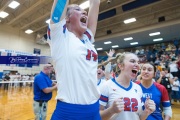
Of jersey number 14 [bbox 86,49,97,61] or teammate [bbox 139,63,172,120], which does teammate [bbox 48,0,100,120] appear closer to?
jersey number 14 [bbox 86,49,97,61]

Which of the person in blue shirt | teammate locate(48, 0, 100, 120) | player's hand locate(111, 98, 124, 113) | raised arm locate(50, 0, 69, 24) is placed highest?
raised arm locate(50, 0, 69, 24)

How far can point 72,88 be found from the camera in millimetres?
1115

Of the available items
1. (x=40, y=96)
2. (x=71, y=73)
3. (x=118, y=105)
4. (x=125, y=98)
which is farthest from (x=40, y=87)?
(x=71, y=73)

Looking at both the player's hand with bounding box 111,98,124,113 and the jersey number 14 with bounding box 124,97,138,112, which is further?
the jersey number 14 with bounding box 124,97,138,112

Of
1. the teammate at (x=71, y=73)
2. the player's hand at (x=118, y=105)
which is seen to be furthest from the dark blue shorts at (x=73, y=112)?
the player's hand at (x=118, y=105)

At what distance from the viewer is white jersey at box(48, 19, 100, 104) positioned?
3.67 ft

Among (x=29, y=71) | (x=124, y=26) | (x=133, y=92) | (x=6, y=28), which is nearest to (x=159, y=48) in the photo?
(x=124, y=26)

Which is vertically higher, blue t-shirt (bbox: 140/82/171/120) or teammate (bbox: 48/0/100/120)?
→ teammate (bbox: 48/0/100/120)

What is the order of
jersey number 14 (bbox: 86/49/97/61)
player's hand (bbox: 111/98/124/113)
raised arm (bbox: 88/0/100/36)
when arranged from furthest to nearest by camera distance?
raised arm (bbox: 88/0/100/36)
player's hand (bbox: 111/98/124/113)
jersey number 14 (bbox: 86/49/97/61)

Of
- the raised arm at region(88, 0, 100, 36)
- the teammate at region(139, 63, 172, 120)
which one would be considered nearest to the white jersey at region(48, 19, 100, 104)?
the raised arm at region(88, 0, 100, 36)

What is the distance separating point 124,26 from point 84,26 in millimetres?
14776

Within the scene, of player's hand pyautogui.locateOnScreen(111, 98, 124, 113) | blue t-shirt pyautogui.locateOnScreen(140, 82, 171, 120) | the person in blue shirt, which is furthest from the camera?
the person in blue shirt

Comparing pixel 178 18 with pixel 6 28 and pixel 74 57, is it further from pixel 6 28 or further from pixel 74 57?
pixel 6 28

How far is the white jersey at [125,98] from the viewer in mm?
1686
